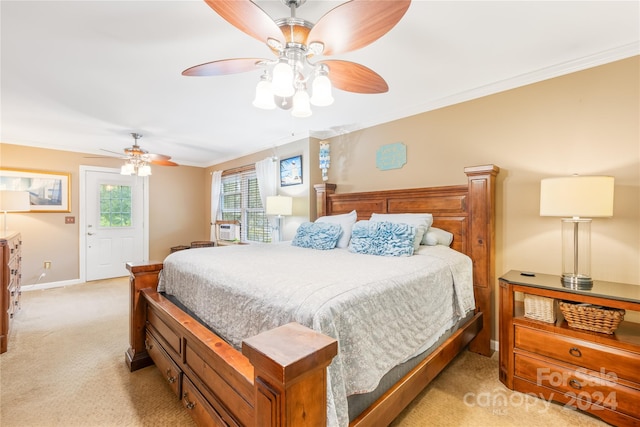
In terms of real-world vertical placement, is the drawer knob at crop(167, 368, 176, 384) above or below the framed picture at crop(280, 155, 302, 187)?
below

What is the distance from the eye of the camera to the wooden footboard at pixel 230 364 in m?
0.76

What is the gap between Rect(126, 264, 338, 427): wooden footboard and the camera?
2.48 ft

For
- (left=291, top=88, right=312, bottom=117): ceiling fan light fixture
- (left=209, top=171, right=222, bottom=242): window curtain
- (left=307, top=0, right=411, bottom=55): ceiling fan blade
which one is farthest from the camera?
(left=209, top=171, right=222, bottom=242): window curtain

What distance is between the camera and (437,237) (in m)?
2.54

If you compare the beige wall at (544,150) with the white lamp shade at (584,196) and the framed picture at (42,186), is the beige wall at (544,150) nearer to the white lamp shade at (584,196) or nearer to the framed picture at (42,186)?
the white lamp shade at (584,196)

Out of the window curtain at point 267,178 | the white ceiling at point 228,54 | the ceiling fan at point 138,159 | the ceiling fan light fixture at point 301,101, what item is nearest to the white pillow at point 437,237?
the white ceiling at point 228,54

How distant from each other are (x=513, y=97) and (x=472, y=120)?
0.34m

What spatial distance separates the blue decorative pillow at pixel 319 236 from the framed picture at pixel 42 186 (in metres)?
4.30

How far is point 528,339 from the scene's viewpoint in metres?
1.86

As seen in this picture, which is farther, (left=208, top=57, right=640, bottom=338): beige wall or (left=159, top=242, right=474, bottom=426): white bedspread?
(left=208, top=57, right=640, bottom=338): beige wall

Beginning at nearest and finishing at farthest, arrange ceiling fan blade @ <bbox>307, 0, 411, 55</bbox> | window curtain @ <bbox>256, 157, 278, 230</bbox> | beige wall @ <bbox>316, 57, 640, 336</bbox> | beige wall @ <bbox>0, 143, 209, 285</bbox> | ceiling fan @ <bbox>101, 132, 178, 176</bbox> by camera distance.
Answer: ceiling fan blade @ <bbox>307, 0, 411, 55</bbox>, beige wall @ <bbox>316, 57, 640, 336</bbox>, ceiling fan @ <bbox>101, 132, 178, 176</bbox>, beige wall @ <bbox>0, 143, 209, 285</bbox>, window curtain @ <bbox>256, 157, 278, 230</bbox>

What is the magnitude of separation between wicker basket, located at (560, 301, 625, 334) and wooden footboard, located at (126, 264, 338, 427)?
5.95 ft

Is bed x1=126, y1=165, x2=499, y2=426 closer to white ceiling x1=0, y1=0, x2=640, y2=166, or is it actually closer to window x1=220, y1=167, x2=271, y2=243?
white ceiling x1=0, y1=0, x2=640, y2=166

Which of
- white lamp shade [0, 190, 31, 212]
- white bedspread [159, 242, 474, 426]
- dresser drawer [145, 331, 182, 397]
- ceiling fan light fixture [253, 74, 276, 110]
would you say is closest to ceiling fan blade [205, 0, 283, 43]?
ceiling fan light fixture [253, 74, 276, 110]
